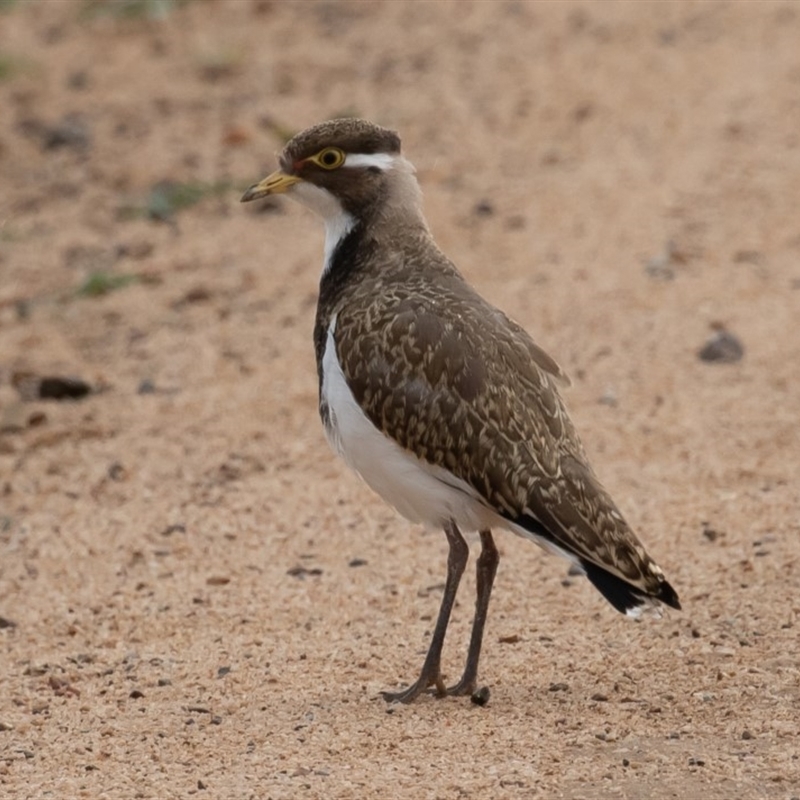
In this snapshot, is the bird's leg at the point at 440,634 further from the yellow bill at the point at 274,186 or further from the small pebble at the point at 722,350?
the small pebble at the point at 722,350

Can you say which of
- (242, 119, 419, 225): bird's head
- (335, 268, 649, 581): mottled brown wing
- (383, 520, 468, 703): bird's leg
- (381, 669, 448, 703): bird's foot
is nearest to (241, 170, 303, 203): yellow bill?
(242, 119, 419, 225): bird's head

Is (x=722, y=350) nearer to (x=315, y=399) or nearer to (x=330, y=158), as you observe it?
(x=315, y=399)

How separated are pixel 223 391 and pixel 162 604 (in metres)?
2.54

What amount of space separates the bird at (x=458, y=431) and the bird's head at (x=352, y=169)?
11.3 inches

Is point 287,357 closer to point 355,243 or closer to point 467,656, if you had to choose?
point 355,243

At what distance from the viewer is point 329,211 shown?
746 cm

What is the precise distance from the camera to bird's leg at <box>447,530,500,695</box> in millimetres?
6668

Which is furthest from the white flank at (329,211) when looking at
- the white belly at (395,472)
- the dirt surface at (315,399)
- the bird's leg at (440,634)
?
the dirt surface at (315,399)

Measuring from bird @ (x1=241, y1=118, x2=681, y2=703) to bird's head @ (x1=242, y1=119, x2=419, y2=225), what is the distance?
29 cm

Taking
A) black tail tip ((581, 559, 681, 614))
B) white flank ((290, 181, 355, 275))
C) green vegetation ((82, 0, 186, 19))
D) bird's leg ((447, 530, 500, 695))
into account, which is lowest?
bird's leg ((447, 530, 500, 695))

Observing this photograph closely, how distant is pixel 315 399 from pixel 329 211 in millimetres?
2562

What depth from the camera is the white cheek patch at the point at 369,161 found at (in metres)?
7.38

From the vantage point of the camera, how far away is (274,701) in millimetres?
6707

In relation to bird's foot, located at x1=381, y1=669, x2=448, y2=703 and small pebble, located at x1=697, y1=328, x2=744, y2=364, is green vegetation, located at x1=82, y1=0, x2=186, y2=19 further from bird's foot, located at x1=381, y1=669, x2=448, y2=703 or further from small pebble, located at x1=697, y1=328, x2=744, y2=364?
bird's foot, located at x1=381, y1=669, x2=448, y2=703
